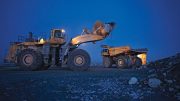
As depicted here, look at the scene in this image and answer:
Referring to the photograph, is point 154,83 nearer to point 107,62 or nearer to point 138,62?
point 138,62

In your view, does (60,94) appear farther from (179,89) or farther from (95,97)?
(179,89)

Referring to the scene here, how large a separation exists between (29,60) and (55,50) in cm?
179

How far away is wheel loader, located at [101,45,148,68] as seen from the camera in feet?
78.1

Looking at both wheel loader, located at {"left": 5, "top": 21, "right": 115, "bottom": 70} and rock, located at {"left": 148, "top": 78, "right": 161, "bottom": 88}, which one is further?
wheel loader, located at {"left": 5, "top": 21, "right": 115, "bottom": 70}

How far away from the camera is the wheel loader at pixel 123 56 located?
2380 centimetres

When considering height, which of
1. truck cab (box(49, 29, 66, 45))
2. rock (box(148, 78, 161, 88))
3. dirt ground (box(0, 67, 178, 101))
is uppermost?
truck cab (box(49, 29, 66, 45))

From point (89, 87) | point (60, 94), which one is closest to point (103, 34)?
point (89, 87)

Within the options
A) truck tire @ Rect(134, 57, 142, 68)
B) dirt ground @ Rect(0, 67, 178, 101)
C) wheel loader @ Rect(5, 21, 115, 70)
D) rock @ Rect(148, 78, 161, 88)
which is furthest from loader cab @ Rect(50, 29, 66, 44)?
truck tire @ Rect(134, 57, 142, 68)

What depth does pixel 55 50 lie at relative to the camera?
16.4 metres

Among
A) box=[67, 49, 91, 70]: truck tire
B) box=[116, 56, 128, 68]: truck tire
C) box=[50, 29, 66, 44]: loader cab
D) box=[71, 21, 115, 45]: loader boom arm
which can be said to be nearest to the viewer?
box=[67, 49, 91, 70]: truck tire

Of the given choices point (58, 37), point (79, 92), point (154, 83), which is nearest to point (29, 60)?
point (58, 37)

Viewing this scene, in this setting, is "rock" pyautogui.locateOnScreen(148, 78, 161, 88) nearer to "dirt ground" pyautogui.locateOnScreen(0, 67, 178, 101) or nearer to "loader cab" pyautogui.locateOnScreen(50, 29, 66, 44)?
"dirt ground" pyautogui.locateOnScreen(0, 67, 178, 101)

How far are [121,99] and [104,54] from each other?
19.0 m

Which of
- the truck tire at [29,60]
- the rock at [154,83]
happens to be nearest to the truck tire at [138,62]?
the truck tire at [29,60]
